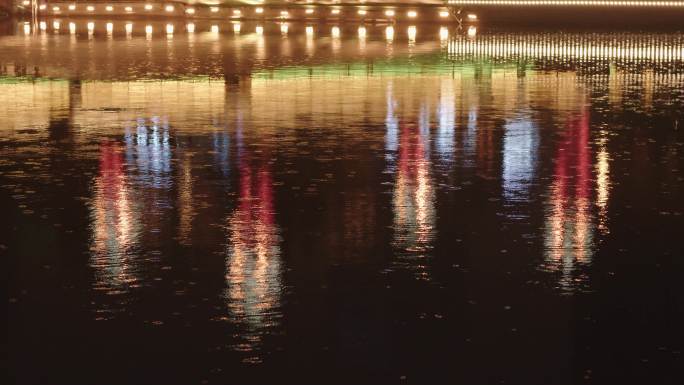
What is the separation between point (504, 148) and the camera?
17141mm

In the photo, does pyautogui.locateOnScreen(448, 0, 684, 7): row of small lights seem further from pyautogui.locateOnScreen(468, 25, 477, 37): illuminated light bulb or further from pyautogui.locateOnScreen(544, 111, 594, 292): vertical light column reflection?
pyautogui.locateOnScreen(544, 111, 594, 292): vertical light column reflection

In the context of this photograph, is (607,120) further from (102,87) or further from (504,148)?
(102,87)

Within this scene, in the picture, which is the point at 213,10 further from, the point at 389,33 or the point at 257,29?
the point at 389,33

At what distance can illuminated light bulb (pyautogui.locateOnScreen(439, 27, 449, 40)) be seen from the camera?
43.6 meters

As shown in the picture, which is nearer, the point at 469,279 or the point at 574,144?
the point at 469,279

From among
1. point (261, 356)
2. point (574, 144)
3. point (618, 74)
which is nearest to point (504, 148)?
point (574, 144)

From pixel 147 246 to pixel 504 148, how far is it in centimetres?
696

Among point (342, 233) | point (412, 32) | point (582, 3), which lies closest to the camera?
point (342, 233)

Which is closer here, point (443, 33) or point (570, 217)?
point (570, 217)

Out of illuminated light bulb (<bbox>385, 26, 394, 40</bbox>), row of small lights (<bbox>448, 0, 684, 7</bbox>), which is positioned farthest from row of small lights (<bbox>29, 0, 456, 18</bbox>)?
row of small lights (<bbox>448, 0, 684, 7</bbox>)

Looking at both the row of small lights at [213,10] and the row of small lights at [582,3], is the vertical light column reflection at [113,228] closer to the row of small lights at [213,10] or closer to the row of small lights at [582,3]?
the row of small lights at [213,10]

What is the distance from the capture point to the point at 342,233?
39.3 feet

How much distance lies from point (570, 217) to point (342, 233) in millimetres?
2284

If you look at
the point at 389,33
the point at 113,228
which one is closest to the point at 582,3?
the point at 389,33
